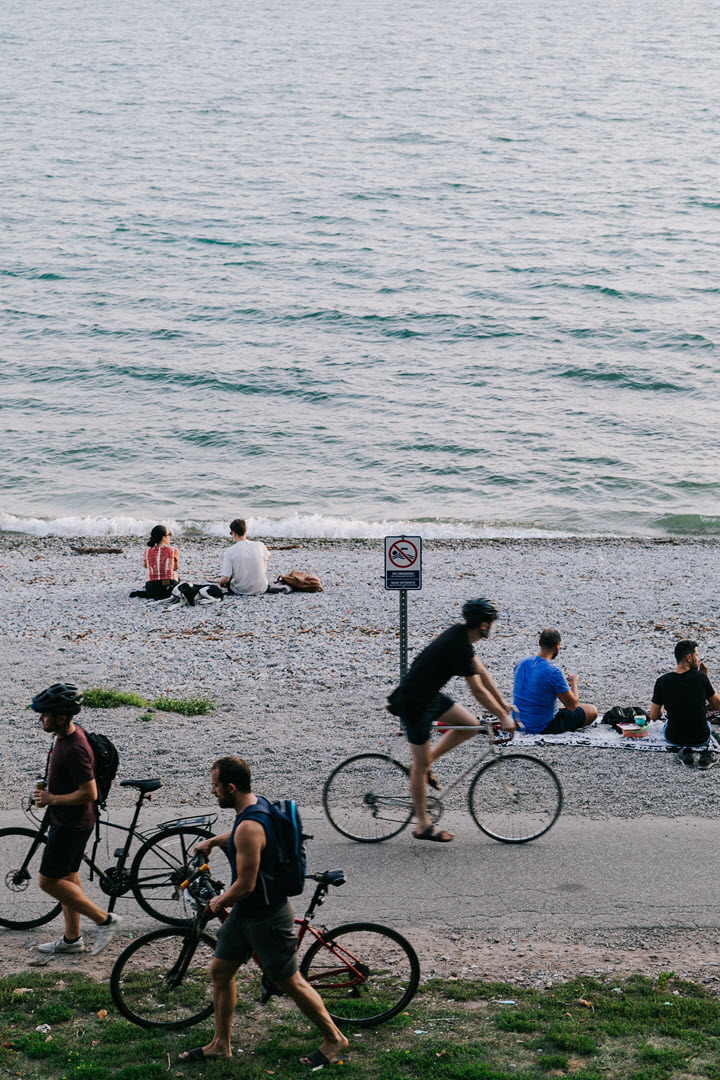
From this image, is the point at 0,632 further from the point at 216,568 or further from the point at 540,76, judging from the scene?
the point at 540,76

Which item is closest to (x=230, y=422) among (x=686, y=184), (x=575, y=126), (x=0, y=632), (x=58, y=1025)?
(x=0, y=632)

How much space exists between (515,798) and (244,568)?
830 centimetres

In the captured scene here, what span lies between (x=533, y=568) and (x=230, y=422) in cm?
1584

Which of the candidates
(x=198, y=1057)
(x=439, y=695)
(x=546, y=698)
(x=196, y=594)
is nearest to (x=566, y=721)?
(x=546, y=698)

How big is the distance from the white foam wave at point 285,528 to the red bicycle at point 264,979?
57.5ft

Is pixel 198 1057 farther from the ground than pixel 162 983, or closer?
closer

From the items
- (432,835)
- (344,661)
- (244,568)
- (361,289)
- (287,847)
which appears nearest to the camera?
(287,847)

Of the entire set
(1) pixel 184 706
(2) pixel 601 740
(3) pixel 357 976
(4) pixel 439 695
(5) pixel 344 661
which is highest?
(4) pixel 439 695

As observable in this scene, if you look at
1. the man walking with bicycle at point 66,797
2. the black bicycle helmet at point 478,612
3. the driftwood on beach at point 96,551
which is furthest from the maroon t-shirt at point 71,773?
the driftwood on beach at point 96,551

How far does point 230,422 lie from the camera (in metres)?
32.3

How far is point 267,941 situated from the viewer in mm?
5480

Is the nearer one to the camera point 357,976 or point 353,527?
point 357,976

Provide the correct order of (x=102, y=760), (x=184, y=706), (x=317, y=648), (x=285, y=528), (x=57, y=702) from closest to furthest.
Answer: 1. (x=57, y=702)
2. (x=102, y=760)
3. (x=184, y=706)
4. (x=317, y=648)
5. (x=285, y=528)

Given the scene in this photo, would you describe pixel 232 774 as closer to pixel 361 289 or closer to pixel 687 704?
pixel 687 704
